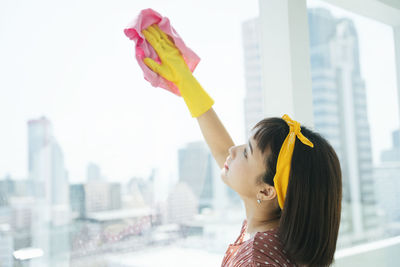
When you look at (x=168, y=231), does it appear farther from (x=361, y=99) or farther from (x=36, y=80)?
(x=361, y=99)

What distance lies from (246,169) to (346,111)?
5.30ft

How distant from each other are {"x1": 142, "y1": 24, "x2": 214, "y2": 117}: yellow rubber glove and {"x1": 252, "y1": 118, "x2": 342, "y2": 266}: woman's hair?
294mm

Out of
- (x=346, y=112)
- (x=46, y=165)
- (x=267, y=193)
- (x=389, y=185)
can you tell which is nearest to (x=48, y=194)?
(x=46, y=165)

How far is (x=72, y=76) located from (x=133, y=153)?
1.06 ft

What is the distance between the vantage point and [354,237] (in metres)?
2.40

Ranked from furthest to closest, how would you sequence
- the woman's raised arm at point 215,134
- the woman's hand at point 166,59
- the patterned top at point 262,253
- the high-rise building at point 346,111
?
the high-rise building at point 346,111 < the woman's raised arm at point 215,134 < the woman's hand at point 166,59 < the patterned top at point 262,253

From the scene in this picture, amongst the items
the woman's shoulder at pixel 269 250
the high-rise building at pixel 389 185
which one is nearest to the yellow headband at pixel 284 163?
the woman's shoulder at pixel 269 250

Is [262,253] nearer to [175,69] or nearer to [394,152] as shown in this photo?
[175,69]

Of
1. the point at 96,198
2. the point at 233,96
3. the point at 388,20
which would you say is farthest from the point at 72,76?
the point at 388,20

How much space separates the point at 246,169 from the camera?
3.42 ft

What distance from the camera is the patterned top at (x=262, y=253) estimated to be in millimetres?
897

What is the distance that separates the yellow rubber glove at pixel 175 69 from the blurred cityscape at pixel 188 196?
339mm

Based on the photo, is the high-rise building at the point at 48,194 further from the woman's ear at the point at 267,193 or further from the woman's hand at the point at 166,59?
the woman's ear at the point at 267,193

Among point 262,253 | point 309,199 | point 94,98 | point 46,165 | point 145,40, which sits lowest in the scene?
point 262,253
